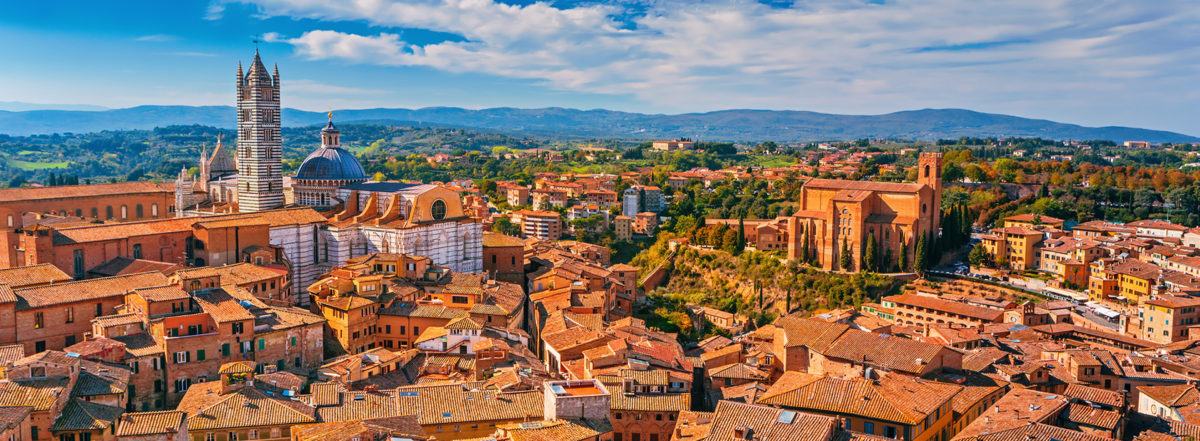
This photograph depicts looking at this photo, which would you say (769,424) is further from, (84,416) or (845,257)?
(845,257)

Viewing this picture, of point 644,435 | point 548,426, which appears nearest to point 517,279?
point 644,435

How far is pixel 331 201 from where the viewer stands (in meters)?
47.3

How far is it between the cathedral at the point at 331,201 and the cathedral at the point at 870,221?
2054cm

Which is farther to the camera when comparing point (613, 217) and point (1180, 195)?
point (613, 217)

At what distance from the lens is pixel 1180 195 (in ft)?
224

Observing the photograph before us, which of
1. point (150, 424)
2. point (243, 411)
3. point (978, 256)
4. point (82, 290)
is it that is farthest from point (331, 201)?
point (978, 256)

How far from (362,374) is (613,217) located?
161 feet

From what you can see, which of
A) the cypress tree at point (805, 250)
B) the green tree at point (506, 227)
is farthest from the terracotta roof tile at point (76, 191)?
the cypress tree at point (805, 250)

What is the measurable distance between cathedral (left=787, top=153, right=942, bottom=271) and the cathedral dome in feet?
84.5

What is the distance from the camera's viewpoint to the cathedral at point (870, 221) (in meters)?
51.4

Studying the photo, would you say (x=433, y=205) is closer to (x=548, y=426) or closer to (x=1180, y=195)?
→ (x=548, y=426)

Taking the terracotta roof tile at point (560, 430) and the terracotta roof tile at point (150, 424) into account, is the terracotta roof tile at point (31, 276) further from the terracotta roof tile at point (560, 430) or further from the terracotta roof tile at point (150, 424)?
the terracotta roof tile at point (560, 430)

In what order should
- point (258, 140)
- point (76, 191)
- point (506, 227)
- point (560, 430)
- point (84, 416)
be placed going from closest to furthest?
point (560, 430), point (84, 416), point (258, 140), point (76, 191), point (506, 227)

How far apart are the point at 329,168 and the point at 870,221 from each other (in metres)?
30.6
